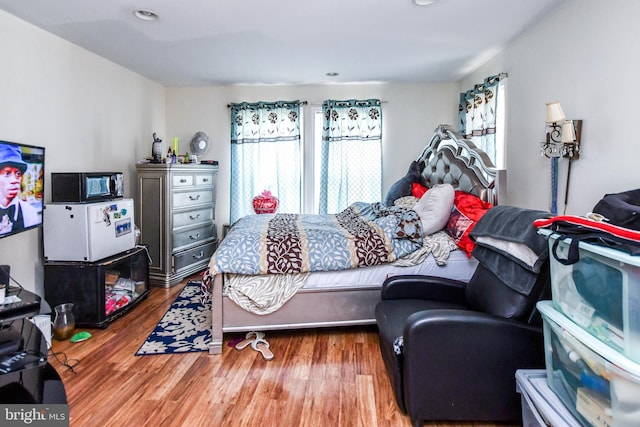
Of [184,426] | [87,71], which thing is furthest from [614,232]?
[87,71]

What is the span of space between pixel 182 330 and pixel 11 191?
146 cm

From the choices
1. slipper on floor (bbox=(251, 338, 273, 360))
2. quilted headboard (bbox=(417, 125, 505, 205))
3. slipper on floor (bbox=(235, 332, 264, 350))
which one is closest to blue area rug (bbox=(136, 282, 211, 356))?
slipper on floor (bbox=(235, 332, 264, 350))

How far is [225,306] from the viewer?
104 inches

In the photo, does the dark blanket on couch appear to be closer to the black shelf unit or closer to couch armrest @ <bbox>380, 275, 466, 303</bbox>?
couch armrest @ <bbox>380, 275, 466, 303</bbox>

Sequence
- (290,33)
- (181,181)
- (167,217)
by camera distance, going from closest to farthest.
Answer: (290,33)
(167,217)
(181,181)

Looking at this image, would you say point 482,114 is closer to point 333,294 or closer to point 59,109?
point 333,294

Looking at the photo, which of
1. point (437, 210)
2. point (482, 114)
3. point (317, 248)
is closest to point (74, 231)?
point (317, 248)

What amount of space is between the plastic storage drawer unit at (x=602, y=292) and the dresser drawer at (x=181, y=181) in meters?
3.61

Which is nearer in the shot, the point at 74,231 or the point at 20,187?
the point at 20,187

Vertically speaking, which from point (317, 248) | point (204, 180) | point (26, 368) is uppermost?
point (204, 180)

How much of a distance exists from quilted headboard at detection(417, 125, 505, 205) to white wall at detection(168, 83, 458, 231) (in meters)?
0.83

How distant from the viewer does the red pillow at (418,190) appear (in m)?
3.74

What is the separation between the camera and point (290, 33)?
10.2 ft

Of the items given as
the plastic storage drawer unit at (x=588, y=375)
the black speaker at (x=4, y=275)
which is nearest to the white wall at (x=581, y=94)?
the plastic storage drawer unit at (x=588, y=375)
